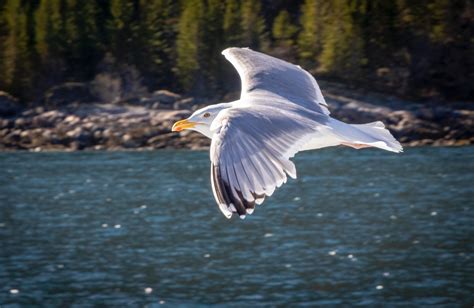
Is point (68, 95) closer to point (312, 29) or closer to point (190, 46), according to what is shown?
point (190, 46)

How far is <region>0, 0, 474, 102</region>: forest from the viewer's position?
52.0m

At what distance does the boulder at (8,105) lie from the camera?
166 ft

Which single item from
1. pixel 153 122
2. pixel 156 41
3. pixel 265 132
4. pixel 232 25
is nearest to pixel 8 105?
pixel 153 122

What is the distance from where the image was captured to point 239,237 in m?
24.8

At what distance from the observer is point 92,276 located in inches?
843

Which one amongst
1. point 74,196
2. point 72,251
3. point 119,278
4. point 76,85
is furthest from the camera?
point 76,85

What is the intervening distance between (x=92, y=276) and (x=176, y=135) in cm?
2357

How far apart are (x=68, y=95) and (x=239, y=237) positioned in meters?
29.1

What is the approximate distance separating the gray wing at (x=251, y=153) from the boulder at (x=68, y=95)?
145ft

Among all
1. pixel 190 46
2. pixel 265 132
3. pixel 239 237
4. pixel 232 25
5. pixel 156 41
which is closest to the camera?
pixel 265 132

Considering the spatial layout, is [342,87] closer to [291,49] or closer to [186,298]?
[291,49]

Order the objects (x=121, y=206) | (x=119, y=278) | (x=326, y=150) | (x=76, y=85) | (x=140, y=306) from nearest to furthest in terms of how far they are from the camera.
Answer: (x=140, y=306) < (x=119, y=278) < (x=121, y=206) < (x=326, y=150) < (x=76, y=85)

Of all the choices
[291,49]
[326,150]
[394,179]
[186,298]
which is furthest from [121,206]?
[291,49]

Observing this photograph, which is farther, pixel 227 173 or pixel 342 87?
pixel 342 87
